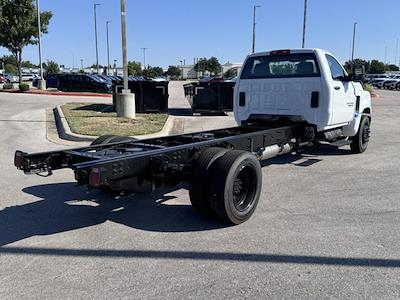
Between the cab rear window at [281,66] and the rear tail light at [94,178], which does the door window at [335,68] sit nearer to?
the cab rear window at [281,66]

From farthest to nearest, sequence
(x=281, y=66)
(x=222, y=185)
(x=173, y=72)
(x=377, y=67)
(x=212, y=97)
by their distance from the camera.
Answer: (x=173, y=72) → (x=377, y=67) → (x=212, y=97) → (x=281, y=66) → (x=222, y=185)

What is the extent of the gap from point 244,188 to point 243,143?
106 cm

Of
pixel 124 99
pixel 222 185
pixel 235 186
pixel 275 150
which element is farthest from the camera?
pixel 124 99

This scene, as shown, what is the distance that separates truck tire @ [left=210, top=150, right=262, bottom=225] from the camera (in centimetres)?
479

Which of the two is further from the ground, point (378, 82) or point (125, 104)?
point (378, 82)

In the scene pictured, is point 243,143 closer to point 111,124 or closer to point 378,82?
point 111,124

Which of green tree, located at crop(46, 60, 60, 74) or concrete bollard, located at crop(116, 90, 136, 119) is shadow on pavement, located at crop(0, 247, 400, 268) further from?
green tree, located at crop(46, 60, 60, 74)

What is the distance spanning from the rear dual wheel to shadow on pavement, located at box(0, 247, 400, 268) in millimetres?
704

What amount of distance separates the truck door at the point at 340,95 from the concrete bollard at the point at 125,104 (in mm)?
7544

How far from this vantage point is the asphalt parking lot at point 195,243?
11.9 ft

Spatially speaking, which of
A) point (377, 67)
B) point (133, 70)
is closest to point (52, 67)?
point (133, 70)

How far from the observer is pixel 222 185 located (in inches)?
187

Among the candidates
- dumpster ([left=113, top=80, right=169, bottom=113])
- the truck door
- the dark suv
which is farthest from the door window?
the dark suv

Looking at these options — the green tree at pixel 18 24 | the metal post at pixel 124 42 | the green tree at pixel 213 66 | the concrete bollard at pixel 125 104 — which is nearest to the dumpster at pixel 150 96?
the metal post at pixel 124 42
